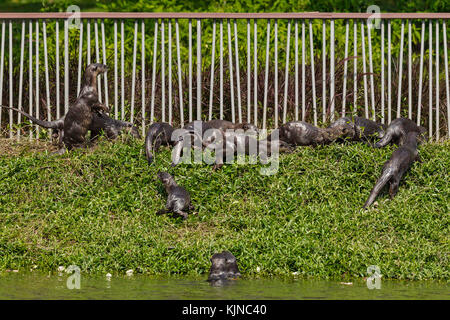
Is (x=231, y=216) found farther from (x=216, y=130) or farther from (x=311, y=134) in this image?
(x=311, y=134)

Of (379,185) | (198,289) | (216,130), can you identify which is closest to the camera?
(198,289)

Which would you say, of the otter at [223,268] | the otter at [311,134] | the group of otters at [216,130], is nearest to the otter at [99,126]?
the group of otters at [216,130]

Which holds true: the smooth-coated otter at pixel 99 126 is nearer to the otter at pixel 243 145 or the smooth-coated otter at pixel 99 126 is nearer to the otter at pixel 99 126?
the otter at pixel 99 126

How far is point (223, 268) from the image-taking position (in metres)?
7.49

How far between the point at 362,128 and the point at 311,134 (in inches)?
26.1

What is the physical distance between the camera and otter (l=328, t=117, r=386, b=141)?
34.6ft

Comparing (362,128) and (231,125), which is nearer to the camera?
(362,128)

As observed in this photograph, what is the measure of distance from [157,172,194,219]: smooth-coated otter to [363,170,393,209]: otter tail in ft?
6.32

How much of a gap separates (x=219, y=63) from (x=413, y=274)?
5400mm

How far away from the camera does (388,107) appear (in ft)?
38.2

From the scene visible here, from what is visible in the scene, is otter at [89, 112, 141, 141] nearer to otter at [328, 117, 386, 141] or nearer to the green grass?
the green grass

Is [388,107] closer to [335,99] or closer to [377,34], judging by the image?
[335,99]

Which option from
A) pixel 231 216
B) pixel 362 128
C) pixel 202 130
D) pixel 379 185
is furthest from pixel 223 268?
pixel 362 128

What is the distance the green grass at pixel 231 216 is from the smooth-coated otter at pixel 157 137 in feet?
0.54
